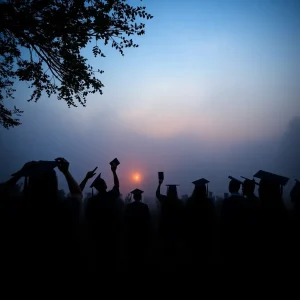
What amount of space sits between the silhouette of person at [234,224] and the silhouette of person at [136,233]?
1882mm

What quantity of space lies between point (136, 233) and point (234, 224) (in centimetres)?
232

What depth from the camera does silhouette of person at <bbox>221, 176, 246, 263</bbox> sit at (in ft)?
15.3

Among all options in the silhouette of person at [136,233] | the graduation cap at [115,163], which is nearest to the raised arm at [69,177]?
the graduation cap at [115,163]

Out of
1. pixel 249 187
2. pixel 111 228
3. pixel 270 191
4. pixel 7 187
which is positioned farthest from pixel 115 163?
pixel 249 187

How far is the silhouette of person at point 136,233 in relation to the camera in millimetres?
4984

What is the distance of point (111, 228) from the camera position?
15.2 feet

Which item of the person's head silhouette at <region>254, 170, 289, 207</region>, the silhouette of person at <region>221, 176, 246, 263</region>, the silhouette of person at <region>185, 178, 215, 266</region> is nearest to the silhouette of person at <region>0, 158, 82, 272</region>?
the silhouette of person at <region>185, 178, 215, 266</region>

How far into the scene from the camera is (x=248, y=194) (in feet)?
22.7

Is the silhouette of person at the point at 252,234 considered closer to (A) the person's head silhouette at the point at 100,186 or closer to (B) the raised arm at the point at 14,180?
(A) the person's head silhouette at the point at 100,186

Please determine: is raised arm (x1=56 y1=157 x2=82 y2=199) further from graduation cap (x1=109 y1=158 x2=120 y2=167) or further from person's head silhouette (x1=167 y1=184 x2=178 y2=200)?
person's head silhouette (x1=167 y1=184 x2=178 y2=200)

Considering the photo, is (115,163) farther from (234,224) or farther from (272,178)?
(272,178)

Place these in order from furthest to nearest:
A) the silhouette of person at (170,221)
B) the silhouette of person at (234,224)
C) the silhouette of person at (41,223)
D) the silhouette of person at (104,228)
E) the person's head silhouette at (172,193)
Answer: the person's head silhouette at (172,193) < the silhouette of person at (170,221) < the silhouette of person at (234,224) < the silhouette of person at (104,228) < the silhouette of person at (41,223)

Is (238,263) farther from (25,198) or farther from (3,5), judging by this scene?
(3,5)

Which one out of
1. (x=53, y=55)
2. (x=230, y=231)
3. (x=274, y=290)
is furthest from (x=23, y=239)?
(x=53, y=55)
